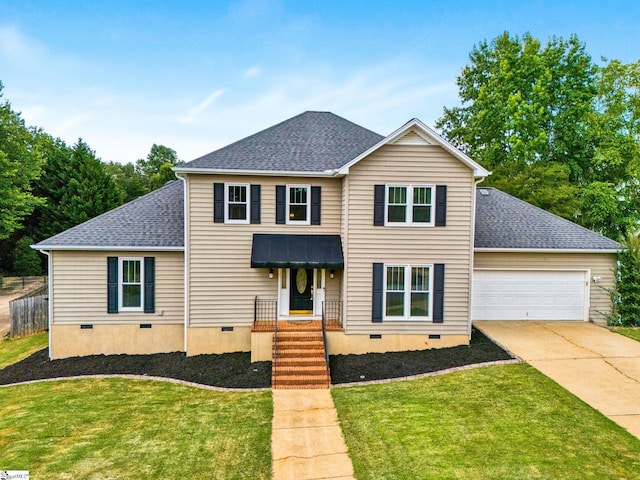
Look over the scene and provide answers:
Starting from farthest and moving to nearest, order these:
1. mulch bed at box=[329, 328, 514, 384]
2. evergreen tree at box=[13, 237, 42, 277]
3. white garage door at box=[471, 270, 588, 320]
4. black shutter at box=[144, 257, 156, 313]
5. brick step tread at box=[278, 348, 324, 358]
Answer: evergreen tree at box=[13, 237, 42, 277] → white garage door at box=[471, 270, 588, 320] → black shutter at box=[144, 257, 156, 313] → brick step tread at box=[278, 348, 324, 358] → mulch bed at box=[329, 328, 514, 384]

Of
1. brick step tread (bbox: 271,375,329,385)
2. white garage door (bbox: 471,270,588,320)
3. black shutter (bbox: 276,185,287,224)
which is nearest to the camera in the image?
brick step tread (bbox: 271,375,329,385)

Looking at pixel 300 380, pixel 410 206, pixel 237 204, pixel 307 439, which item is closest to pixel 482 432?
pixel 307 439

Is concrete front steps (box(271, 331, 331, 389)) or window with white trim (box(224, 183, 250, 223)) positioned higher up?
window with white trim (box(224, 183, 250, 223))

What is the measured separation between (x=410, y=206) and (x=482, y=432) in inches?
268

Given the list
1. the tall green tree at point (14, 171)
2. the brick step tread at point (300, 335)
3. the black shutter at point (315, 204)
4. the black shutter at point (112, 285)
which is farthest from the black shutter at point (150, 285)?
the tall green tree at point (14, 171)

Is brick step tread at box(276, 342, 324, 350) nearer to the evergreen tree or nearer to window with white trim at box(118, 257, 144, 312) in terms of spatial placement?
window with white trim at box(118, 257, 144, 312)

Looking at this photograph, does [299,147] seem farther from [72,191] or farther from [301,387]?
[72,191]

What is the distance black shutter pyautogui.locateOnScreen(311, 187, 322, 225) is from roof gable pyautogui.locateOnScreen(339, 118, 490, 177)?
135cm

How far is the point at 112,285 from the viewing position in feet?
42.5

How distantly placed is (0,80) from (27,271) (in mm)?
15344

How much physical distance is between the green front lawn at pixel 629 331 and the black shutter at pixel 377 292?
840 centimetres

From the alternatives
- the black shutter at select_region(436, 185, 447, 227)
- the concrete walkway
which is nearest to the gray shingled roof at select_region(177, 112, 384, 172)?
the black shutter at select_region(436, 185, 447, 227)

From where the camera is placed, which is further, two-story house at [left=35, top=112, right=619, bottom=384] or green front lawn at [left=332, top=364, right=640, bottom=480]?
two-story house at [left=35, top=112, right=619, bottom=384]

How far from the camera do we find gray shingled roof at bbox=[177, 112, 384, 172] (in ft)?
41.4
